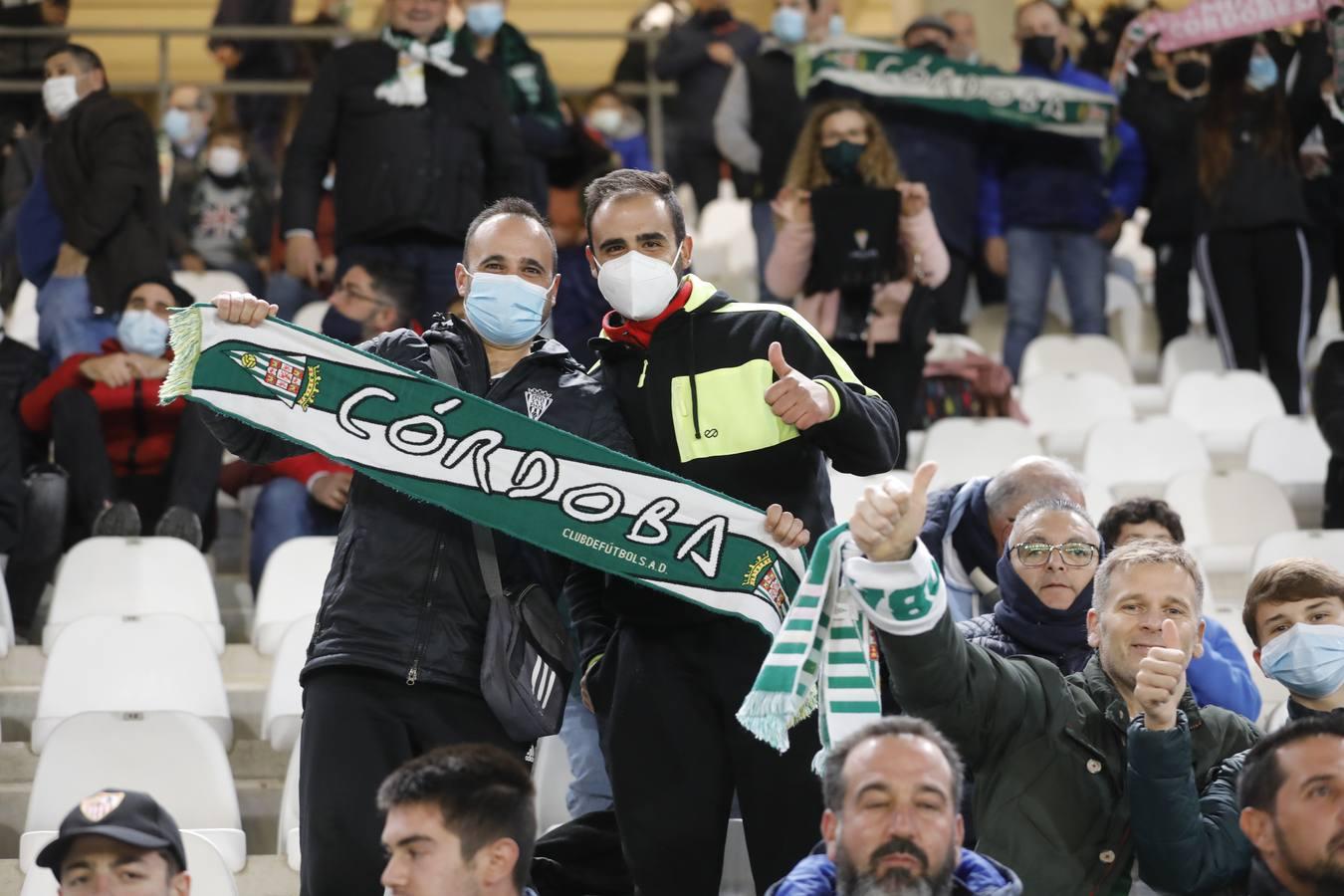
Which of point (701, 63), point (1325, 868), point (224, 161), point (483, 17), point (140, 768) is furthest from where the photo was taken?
point (701, 63)

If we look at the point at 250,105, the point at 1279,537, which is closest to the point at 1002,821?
the point at 1279,537

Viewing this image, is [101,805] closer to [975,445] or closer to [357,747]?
[357,747]

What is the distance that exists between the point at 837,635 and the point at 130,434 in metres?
3.73

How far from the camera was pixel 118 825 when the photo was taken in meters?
3.58

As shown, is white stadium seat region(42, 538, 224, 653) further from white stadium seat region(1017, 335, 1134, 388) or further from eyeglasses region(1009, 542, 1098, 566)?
white stadium seat region(1017, 335, 1134, 388)

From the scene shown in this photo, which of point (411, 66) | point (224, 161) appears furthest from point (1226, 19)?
point (224, 161)

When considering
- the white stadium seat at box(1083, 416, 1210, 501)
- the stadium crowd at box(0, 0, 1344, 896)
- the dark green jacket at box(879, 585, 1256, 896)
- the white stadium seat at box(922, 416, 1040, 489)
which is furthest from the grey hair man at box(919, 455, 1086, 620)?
the white stadium seat at box(1083, 416, 1210, 501)

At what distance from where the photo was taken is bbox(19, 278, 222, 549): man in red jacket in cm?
658

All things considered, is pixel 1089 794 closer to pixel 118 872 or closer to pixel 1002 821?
pixel 1002 821

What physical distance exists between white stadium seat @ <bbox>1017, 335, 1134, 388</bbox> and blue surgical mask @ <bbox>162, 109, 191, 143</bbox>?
164 inches

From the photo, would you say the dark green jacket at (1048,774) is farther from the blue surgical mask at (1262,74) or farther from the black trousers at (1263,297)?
the blue surgical mask at (1262,74)

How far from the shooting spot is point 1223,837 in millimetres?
3809

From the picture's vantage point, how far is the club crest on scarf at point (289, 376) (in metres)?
4.14

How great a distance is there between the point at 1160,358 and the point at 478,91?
375 centimetres
